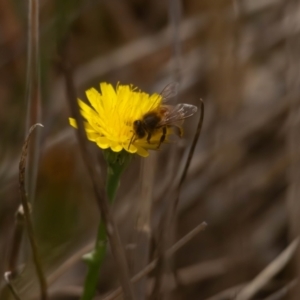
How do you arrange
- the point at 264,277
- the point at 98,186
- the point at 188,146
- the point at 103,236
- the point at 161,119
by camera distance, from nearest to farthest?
the point at 98,186, the point at 103,236, the point at 161,119, the point at 264,277, the point at 188,146

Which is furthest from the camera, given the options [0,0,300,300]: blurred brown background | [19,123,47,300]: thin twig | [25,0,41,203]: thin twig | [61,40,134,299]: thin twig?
[0,0,300,300]: blurred brown background

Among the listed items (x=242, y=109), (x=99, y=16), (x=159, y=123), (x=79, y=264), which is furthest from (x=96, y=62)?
(x=159, y=123)

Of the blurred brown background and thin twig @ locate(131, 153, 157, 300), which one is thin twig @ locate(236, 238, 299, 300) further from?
→ thin twig @ locate(131, 153, 157, 300)

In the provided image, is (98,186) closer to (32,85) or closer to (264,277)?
(32,85)

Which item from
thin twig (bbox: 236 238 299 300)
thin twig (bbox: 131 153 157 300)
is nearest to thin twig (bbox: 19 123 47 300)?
thin twig (bbox: 131 153 157 300)

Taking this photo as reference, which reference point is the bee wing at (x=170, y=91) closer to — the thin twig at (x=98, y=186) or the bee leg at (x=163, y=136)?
the bee leg at (x=163, y=136)

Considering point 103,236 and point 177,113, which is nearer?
point 103,236

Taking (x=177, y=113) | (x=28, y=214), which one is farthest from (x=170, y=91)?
(x=28, y=214)
